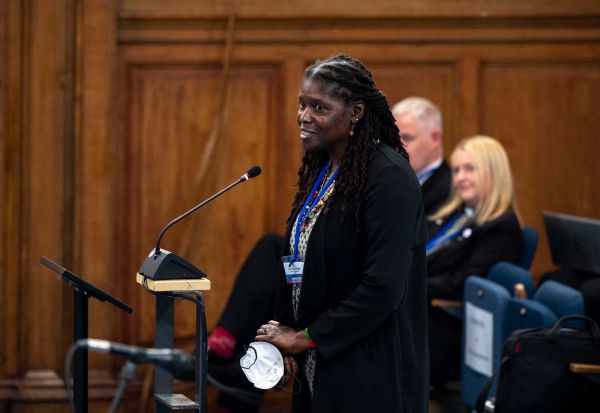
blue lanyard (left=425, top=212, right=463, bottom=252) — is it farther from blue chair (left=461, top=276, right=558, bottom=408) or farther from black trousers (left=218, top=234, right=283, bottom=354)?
black trousers (left=218, top=234, right=283, bottom=354)

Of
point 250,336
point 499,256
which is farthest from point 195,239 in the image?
point 499,256

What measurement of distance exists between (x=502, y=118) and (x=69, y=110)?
6.58ft

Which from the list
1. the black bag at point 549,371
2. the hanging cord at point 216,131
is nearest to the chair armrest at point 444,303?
the black bag at point 549,371

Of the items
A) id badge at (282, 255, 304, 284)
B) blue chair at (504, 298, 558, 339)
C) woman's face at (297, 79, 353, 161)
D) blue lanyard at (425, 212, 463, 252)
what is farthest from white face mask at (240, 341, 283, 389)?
blue lanyard at (425, 212, 463, 252)

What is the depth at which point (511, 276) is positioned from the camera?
13.7ft

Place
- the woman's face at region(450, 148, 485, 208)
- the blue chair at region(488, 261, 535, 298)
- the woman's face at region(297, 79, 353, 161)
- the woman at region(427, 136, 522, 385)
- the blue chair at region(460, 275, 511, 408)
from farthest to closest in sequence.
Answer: the woman's face at region(450, 148, 485, 208) → the woman at region(427, 136, 522, 385) → the blue chair at region(488, 261, 535, 298) → the blue chair at region(460, 275, 511, 408) → the woman's face at region(297, 79, 353, 161)

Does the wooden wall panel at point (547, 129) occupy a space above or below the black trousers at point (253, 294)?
above

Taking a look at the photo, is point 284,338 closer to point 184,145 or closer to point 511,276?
point 511,276

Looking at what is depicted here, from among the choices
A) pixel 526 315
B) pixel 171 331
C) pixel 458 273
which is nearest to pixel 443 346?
pixel 458 273

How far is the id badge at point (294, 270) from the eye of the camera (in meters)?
2.64

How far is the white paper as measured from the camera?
13.0 feet

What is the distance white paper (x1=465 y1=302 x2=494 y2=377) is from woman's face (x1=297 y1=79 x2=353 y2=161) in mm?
1539

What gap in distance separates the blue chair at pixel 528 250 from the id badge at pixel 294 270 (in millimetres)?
2085

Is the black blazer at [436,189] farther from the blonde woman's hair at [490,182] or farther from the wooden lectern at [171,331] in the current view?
the wooden lectern at [171,331]
